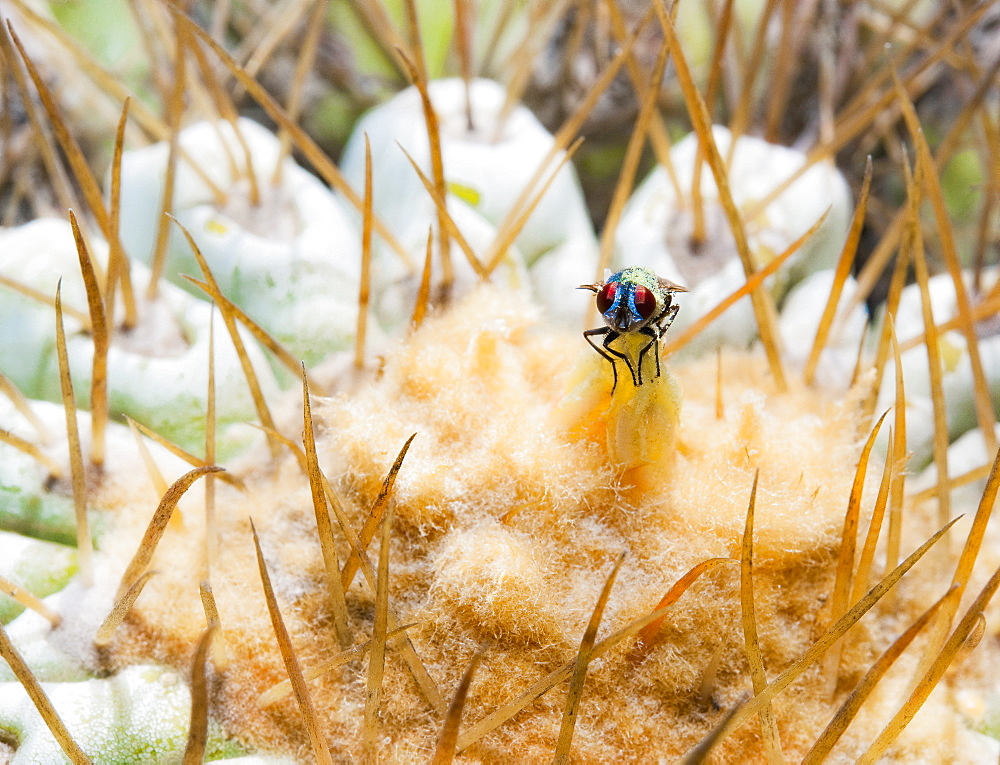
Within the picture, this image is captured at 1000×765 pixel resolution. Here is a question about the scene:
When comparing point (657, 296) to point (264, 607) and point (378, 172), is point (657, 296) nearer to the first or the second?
point (264, 607)

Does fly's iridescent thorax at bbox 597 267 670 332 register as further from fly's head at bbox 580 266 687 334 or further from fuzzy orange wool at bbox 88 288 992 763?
fuzzy orange wool at bbox 88 288 992 763

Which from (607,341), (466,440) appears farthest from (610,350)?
(466,440)

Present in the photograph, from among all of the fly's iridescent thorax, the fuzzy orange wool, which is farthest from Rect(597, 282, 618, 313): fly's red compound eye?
the fuzzy orange wool

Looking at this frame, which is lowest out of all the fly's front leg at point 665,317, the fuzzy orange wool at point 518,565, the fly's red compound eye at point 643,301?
the fuzzy orange wool at point 518,565

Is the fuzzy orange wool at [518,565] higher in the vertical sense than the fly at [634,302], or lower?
lower

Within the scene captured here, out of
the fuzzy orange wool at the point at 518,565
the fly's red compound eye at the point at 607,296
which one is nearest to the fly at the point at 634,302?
the fly's red compound eye at the point at 607,296

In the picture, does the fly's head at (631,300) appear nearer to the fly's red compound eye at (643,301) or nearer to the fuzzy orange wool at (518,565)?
the fly's red compound eye at (643,301)

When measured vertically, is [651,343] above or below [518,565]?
above

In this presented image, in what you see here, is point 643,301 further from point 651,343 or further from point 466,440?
point 466,440
